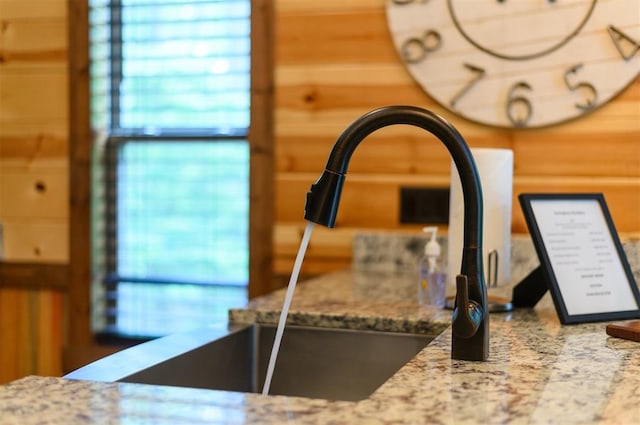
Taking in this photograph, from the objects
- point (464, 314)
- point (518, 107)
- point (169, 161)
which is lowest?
point (464, 314)

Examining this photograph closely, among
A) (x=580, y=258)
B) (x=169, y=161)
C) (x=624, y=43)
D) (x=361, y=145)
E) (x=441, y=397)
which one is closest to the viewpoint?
(x=441, y=397)

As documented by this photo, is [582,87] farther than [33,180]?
No

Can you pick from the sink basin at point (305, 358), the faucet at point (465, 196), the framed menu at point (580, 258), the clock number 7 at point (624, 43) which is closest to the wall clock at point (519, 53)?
the clock number 7 at point (624, 43)

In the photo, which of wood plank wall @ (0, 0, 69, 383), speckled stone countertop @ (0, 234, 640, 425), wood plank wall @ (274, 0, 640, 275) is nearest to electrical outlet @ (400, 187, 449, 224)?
wood plank wall @ (274, 0, 640, 275)

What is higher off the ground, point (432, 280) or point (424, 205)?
point (424, 205)

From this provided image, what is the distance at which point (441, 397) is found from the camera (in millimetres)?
915

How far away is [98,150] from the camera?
2404 millimetres

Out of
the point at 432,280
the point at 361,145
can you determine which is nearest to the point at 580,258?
the point at 432,280

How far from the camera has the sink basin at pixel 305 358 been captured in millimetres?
1425

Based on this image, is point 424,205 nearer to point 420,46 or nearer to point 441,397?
point 420,46

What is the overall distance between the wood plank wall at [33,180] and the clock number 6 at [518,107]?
50.5 inches

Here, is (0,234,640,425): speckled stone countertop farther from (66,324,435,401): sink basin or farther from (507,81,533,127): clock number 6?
(507,81,533,127): clock number 6

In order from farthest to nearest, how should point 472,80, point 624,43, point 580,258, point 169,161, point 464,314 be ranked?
point 169,161
point 472,80
point 624,43
point 580,258
point 464,314

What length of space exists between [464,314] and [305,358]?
55 cm
